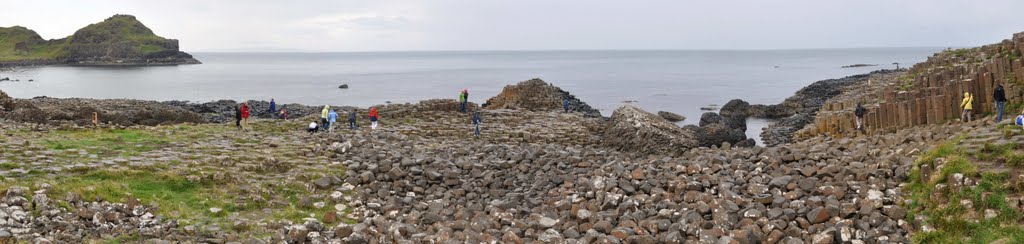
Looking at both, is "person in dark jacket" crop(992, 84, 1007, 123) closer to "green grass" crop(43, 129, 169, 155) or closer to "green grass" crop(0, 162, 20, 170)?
"green grass" crop(43, 129, 169, 155)

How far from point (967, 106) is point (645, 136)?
34.1ft

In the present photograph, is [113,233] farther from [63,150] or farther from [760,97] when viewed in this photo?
[760,97]

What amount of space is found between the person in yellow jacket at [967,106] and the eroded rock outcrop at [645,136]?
8.93m

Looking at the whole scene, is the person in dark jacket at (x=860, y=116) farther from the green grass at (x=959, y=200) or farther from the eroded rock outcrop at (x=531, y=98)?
the eroded rock outcrop at (x=531, y=98)

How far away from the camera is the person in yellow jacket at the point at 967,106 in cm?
2103

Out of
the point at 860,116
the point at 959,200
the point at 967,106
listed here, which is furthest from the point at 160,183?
the point at 860,116

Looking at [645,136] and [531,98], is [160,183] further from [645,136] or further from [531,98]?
[531,98]

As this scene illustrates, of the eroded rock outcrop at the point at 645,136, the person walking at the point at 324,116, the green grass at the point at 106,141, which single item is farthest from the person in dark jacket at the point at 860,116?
the green grass at the point at 106,141

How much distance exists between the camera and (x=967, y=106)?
21000 mm

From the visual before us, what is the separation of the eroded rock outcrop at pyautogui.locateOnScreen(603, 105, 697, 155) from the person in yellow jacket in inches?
352

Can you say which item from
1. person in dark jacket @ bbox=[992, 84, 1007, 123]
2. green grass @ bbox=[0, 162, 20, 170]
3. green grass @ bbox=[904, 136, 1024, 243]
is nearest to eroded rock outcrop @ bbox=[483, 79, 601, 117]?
person in dark jacket @ bbox=[992, 84, 1007, 123]

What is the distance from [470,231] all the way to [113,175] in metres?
9.33

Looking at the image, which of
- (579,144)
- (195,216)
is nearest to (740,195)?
(195,216)

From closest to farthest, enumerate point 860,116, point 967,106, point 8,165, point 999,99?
point 8,165 < point 999,99 < point 967,106 < point 860,116
